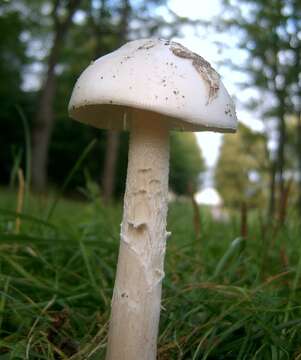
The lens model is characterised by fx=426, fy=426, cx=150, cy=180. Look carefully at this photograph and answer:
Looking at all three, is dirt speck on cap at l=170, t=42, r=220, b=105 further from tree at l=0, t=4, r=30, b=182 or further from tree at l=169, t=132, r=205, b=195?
tree at l=169, t=132, r=205, b=195

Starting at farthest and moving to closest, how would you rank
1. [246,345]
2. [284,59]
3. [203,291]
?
1. [284,59]
2. [203,291]
3. [246,345]

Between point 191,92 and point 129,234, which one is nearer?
point 191,92

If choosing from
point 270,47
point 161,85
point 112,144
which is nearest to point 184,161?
point 112,144

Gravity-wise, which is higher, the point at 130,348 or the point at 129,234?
the point at 129,234

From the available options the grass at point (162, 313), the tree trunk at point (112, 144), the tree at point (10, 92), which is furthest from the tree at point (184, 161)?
the grass at point (162, 313)

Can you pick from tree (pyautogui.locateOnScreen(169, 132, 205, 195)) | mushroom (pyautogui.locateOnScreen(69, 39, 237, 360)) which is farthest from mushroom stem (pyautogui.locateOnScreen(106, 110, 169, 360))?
tree (pyautogui.locateOnScreen(169, 132, 205, 195))

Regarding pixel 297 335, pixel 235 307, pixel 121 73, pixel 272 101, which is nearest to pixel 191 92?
pixel 121 73

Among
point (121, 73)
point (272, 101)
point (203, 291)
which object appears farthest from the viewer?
point (272, 101)

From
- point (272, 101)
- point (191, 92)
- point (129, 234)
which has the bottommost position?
point (129, 234)

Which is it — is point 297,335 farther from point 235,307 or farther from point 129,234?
point 129,234
